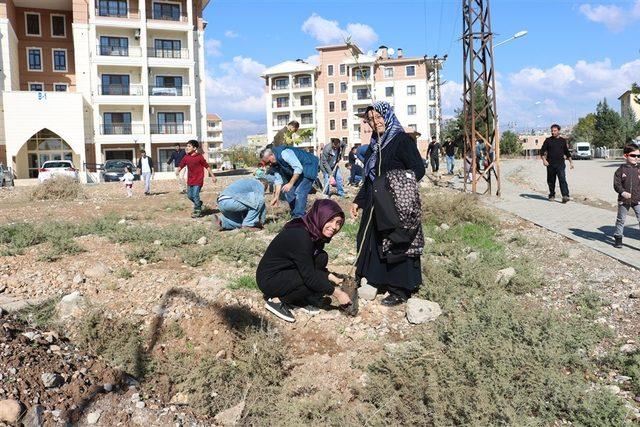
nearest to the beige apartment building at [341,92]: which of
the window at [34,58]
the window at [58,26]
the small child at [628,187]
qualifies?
the window at [58,26]

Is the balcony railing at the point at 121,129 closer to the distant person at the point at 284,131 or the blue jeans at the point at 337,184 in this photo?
the blue jeans at the point at 337,184

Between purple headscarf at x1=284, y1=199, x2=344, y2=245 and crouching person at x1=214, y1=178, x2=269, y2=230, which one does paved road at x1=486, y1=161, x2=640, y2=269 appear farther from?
crouching person at x1=214, y1=178, x2=269, y2=230

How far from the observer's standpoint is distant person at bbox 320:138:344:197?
45.8 feet

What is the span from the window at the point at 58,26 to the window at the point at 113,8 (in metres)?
3.67

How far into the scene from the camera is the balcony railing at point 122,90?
3959 centimetres

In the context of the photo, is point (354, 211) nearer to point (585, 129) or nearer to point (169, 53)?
point (169, 53)

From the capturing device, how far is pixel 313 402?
3387mm

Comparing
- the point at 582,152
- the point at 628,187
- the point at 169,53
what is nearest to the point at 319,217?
the point at 628,187

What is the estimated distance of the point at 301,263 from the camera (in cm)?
449

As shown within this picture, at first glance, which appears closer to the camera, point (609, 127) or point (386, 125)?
point (386, 125)

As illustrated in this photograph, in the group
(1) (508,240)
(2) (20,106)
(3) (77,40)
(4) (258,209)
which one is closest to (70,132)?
(2) (20,106)

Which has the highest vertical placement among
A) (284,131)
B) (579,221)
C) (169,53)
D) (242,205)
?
(169,53)

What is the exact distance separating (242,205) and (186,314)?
3.76 m

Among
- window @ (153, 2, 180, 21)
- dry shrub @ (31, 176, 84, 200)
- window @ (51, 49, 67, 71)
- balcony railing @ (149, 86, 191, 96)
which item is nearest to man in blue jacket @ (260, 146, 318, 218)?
dry shrub @ (31, 176, 84, 200)
